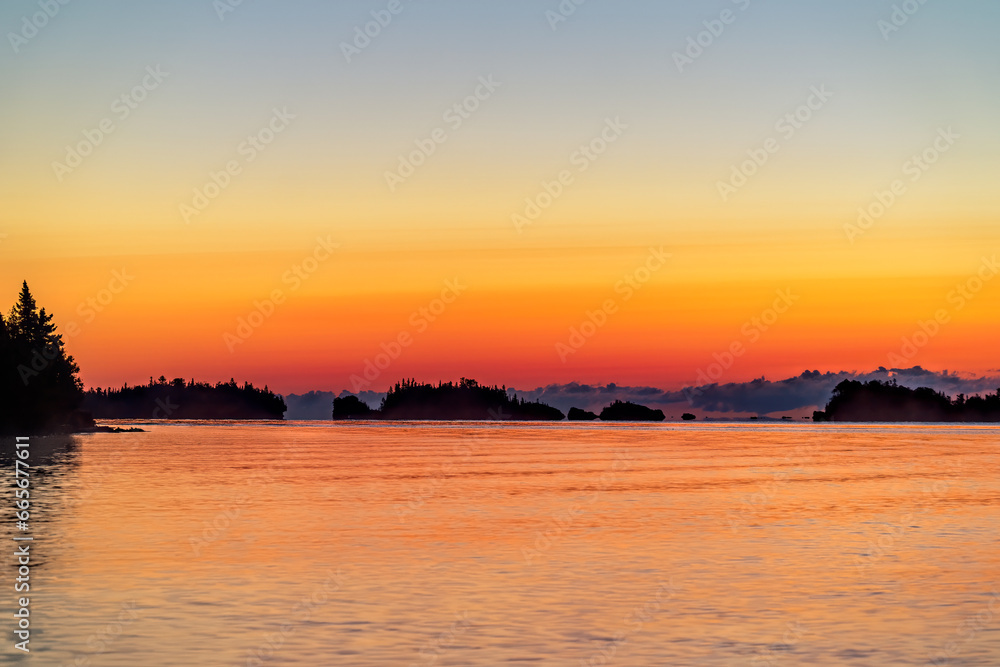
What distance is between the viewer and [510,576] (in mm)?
28453

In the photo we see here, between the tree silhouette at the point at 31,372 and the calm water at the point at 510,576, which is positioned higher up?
the tree silhouette at the point at 31,372

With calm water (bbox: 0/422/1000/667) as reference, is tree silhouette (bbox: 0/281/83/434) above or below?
above

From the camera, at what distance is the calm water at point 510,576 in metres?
20.3

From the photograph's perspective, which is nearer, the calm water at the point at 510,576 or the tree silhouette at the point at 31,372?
the calm water at the point at 510,576

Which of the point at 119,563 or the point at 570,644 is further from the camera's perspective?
the point at 119,563

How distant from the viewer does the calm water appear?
20.3m

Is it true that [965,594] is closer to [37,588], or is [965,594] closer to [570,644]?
[570,644]

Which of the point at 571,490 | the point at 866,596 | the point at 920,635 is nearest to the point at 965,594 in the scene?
the point at 866,596

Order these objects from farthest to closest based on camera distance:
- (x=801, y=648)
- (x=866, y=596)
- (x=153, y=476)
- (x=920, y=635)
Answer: (x=153, y=476) < (x=866, y=596) < (x=920, y=635) < (x=801, y=648)

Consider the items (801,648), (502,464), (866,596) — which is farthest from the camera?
(502,464)

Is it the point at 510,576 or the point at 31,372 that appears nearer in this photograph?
the point at 510,576

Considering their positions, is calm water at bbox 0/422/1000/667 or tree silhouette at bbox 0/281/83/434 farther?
tree silhouette at bbox 0/281/83/434

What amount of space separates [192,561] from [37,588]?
5260mm

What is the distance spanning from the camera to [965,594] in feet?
85.6
